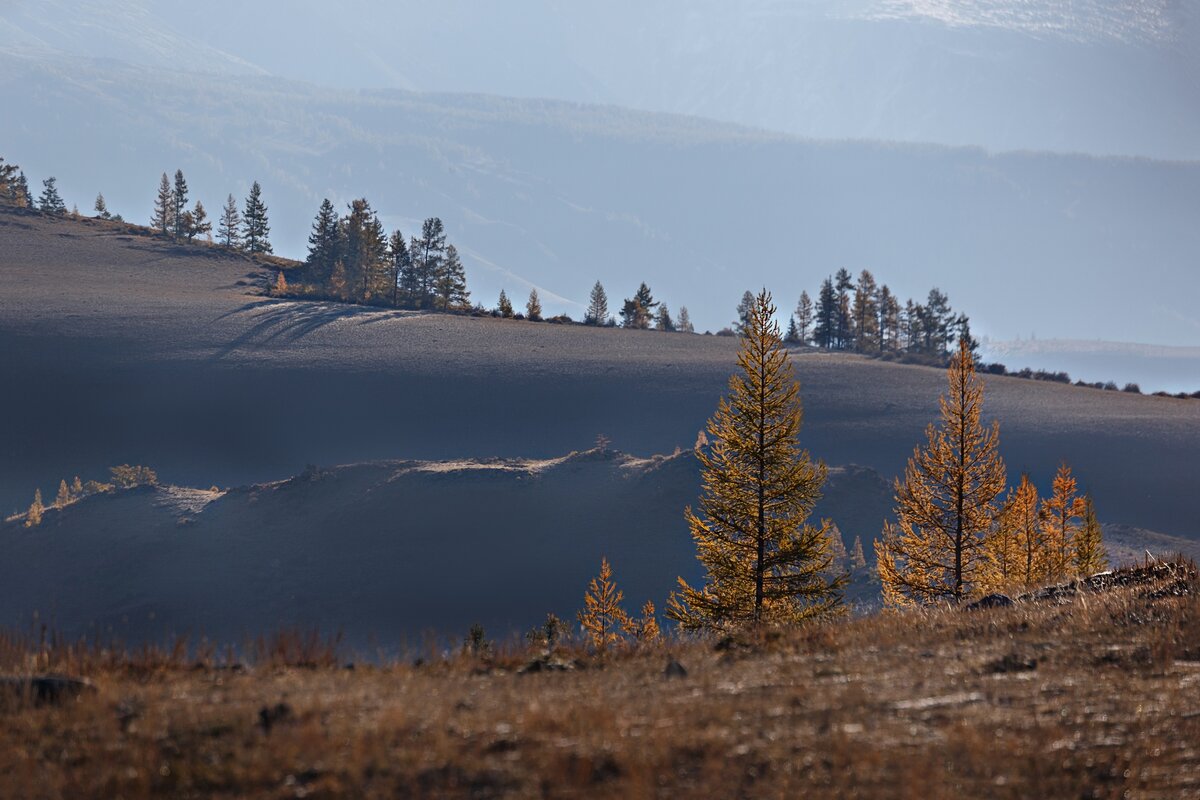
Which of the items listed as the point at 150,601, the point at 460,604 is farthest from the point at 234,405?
the point at 460,604

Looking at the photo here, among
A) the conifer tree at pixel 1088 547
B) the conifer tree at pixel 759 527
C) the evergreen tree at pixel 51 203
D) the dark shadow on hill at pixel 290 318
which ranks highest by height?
the evergreen tree at pixel 51 203

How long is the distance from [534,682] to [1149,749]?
578 centimetres

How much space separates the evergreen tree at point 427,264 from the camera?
425ft

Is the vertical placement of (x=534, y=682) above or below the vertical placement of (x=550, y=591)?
above

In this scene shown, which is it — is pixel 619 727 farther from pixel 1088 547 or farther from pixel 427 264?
pixel 427 264

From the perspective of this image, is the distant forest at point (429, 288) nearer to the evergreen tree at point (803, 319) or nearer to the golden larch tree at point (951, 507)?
the evergreen tree at point (803, 319)

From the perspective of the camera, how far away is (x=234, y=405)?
311ft

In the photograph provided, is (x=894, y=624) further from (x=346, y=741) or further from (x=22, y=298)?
(x=22, y=298)

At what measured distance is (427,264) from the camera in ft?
432

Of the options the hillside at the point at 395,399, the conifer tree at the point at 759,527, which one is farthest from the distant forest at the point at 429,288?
the conifer tree at the point at 759,527

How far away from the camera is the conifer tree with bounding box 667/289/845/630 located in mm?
27422

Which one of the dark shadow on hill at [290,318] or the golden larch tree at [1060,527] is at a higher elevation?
the dark shadow on hill at [290,318]

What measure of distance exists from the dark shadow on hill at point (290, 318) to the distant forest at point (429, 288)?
16.5 feet

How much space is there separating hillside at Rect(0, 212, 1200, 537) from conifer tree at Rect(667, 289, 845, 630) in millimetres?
56080
